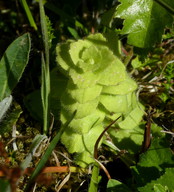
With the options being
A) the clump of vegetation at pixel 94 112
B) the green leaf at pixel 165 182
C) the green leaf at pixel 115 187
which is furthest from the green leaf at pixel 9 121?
the green leaf at pixel 165 182

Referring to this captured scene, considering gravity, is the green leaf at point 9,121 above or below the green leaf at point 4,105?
below

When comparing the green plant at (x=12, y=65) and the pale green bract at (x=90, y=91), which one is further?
the green plant at (x=12, y=65)

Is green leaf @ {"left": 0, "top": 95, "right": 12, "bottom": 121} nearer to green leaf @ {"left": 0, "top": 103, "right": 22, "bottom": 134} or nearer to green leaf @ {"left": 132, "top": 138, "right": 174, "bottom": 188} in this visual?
green leaf @ {"left": 0, "top": 103, "right": 22, "bottom": 134}

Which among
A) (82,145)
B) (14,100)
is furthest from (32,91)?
(82,145)

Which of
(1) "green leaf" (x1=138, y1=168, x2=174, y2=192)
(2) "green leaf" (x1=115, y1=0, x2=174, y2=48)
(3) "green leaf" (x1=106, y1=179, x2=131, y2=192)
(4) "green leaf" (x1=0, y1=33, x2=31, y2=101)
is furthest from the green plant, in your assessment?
(1) "green leaf" (x1=138, y1=168, x2=174, y2=192)

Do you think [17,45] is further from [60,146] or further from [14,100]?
[60,146]

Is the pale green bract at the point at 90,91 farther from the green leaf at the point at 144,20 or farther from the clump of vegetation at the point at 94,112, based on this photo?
the green leaf at the point at 144,20

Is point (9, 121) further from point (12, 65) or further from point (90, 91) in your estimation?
point (90, 91)
